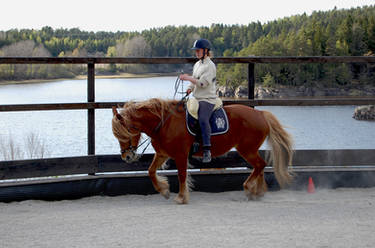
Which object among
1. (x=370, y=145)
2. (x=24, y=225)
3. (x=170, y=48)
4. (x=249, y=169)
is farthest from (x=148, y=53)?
(x=24, y=225)

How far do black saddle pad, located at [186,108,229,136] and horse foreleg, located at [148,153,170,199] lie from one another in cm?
50

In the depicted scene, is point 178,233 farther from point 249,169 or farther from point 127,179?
point 249,169

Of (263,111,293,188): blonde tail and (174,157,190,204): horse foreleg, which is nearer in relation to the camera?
(174,157,190,204): horse foreleg

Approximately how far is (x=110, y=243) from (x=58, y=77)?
40.1 feet

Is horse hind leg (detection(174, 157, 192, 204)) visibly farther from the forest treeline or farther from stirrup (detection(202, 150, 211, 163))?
the forest treeline

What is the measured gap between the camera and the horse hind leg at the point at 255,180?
221 inches

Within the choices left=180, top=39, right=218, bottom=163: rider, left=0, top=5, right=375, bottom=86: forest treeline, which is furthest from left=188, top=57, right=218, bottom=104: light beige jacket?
left=0, top=5, right=375, bottom=86: forest treeline

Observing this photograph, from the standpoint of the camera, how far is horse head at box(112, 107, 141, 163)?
5.13m

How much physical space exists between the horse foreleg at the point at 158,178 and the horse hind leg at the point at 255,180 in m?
0.94

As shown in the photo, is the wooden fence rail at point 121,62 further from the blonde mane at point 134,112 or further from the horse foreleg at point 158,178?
the horse foreleg at point 158,178

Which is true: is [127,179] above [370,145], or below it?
above

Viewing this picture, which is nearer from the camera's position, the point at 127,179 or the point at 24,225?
the point at 24,225

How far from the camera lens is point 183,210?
4.98m

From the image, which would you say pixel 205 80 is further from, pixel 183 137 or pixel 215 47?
pixel 215 47
